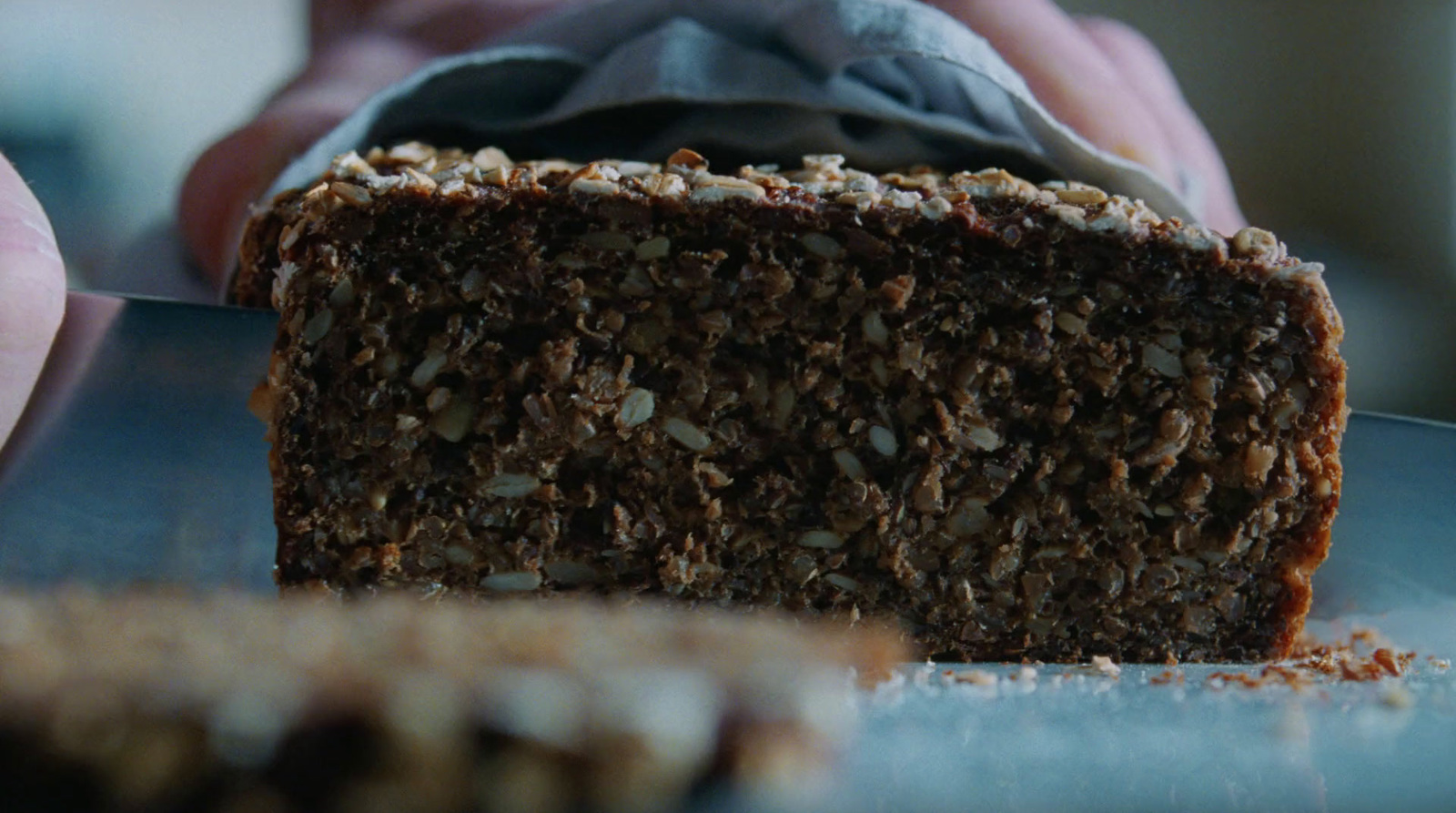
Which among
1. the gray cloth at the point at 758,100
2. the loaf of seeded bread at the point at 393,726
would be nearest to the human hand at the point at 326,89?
the gray cloth at the point at 758,100

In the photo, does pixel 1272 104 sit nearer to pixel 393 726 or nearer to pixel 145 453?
pixel 145 453

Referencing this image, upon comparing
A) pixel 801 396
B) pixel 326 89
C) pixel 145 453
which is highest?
pixel 326 89

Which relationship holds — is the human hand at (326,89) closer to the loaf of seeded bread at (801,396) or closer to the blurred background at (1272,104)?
the loaf of seeded bread at (801,396)

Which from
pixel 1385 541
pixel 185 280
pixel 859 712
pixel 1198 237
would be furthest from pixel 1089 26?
pixel 859 712

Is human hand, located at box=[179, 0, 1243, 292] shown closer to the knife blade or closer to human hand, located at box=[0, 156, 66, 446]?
the knife blade

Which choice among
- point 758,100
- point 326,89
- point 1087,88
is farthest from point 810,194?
point 326,89

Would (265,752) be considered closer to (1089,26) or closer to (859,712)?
→ (859,712)
